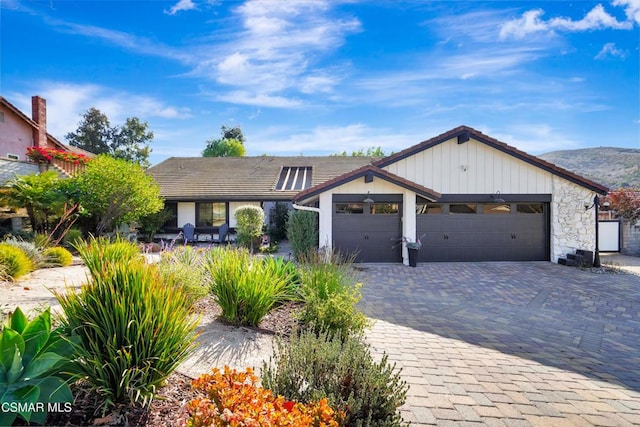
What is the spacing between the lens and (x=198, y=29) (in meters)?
10.8

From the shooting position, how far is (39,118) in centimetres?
2134

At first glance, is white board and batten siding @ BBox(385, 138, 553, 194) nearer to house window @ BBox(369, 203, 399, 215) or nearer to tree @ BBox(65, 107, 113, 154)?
house window @ BBox(369, 203, 399, 215)

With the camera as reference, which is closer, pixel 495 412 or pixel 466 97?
pixel 495 412

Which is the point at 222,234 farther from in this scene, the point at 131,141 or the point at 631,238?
the point at 131,141

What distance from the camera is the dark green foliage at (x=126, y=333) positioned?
→ 2.67 m

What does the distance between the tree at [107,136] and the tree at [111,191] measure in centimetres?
2628

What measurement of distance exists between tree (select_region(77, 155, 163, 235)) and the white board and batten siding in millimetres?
11479

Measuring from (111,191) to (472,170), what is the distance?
15815 mm

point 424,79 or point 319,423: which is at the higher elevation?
point 424,79

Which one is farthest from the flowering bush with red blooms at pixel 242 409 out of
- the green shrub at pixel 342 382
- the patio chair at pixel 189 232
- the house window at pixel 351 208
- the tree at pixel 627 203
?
the tree at pixel 627 203

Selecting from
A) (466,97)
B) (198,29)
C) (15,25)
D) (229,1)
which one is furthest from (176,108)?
(466,97)

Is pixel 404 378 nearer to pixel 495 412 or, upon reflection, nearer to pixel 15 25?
pixel 495 412

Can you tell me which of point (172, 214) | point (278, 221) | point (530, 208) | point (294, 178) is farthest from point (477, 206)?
point (172, 214)

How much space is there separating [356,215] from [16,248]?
10.6 metres
